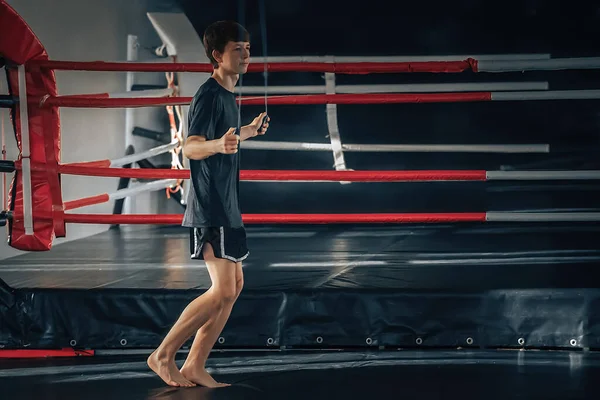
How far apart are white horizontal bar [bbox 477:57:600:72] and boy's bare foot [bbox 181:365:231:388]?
4.30 feet

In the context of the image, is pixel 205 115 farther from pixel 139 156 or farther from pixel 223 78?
pixel 139 156

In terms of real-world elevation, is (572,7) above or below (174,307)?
above

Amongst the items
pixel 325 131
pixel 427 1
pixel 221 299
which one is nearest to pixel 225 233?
pixel 221 299

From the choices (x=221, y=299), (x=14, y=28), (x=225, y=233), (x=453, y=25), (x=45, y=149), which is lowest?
(x=221, y=299)

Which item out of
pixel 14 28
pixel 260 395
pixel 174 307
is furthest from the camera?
pixel 14 28

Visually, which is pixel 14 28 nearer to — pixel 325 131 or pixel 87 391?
pixel 87 391

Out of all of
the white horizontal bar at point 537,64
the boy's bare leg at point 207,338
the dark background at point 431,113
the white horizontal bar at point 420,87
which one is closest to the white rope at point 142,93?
the white horizontal bar at point 420,87

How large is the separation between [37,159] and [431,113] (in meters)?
2.94

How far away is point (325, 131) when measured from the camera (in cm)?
494

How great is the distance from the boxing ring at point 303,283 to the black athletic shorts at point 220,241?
0.32 m

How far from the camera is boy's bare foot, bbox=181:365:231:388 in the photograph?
1829 mm

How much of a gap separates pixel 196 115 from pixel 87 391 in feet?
2.06

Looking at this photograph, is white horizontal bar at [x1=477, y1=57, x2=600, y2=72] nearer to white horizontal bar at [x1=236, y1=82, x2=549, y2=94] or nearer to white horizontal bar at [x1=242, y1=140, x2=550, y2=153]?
white horizontal bar at [x1=236, y1=82, x2=549, y2=94]

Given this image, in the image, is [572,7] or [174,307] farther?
[572,7]
